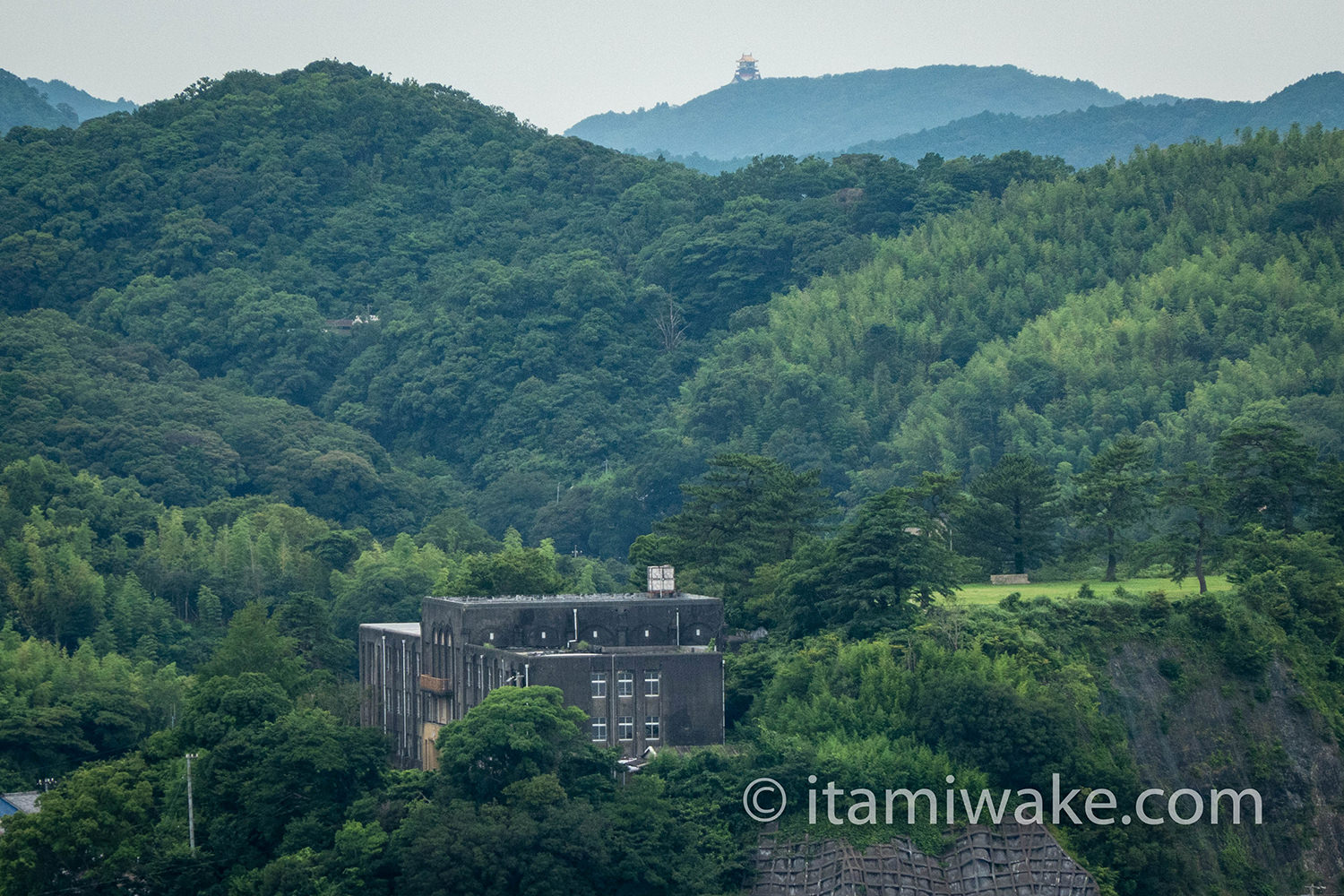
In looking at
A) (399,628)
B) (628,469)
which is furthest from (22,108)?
(399,628)

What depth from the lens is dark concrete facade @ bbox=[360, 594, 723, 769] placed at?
171 ft

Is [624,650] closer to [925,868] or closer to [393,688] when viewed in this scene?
[393,688]

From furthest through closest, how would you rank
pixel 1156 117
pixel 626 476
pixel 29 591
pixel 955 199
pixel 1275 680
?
pixel 1156 117
pixel 955 199
pixel 626 476
pixel 29 591
pixel 1275 680

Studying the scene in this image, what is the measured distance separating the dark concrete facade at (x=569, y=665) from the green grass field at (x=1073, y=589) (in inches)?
288

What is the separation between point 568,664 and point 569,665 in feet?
0.10

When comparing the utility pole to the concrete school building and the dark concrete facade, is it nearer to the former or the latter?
the concrete school building

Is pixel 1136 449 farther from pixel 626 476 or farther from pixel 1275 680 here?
pixel 626 476

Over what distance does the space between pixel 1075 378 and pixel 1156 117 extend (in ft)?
362

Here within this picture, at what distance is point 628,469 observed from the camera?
9950 cm

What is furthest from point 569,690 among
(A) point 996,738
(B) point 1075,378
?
(B) point 1075,378

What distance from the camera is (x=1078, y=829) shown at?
49.2 meters

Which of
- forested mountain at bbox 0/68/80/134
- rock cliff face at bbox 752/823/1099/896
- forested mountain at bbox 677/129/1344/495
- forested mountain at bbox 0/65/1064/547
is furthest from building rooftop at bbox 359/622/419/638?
forested mountain at bbox 0/68/80/134

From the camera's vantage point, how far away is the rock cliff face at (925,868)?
155 feet

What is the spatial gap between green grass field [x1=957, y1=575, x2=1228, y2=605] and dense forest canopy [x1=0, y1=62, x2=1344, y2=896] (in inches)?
26.9
